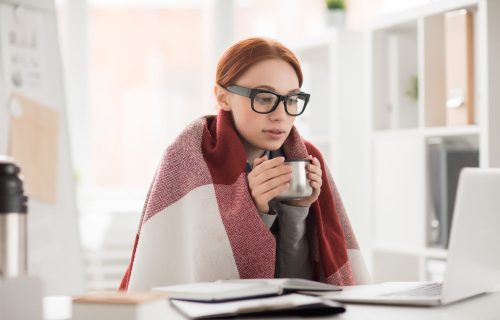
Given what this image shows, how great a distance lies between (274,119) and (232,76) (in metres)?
0.15

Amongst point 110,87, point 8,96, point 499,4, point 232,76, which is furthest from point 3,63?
point 110,87

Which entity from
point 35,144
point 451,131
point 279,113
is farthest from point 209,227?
point 451,131

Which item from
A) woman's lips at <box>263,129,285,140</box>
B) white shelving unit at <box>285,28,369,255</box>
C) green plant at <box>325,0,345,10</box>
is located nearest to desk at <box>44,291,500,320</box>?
woman's lips at <box>263,129,285,140</box>

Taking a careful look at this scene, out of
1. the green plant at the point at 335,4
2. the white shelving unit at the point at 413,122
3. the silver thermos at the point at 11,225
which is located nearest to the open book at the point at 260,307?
the silver thermos at the point at 11,225

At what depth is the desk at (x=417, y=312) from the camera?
1.13 metres

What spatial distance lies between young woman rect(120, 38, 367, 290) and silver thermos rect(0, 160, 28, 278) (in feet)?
2.49

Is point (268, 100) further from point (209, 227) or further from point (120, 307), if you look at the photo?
point (120, 307)

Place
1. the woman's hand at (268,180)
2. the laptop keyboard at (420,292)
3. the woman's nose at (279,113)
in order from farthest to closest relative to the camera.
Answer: the woman's nose at (279,113), the woman's hand at (268,180), the laptop keyboard at (420,292)

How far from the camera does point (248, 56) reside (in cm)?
173

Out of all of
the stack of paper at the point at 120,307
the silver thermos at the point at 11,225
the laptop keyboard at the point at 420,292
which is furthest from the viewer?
the laptop keyboard at the point at 420,292

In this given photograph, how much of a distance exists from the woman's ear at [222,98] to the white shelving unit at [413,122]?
123 cm

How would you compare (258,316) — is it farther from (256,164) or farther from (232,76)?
(232,76)

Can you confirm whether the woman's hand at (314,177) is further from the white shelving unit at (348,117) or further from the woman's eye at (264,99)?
the white shelving unit at (348,117)

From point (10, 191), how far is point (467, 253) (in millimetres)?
751
